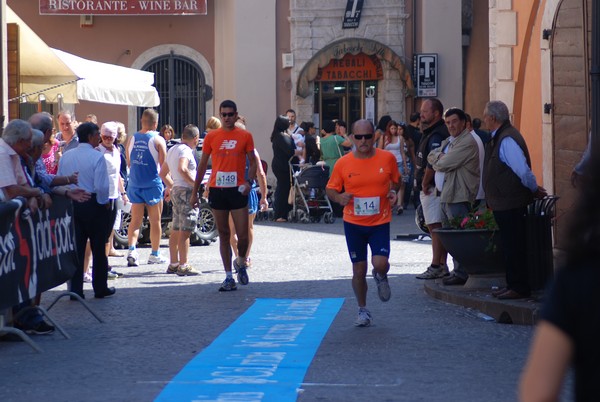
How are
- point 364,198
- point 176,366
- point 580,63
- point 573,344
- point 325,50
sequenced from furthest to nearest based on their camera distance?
1. point 325,50
2. point 580,63
3. point 364,198
4. point 176,366
5. point 573,344

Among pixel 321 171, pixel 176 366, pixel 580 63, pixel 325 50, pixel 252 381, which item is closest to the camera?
pixel 252 381

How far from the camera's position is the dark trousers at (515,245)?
10969 mm

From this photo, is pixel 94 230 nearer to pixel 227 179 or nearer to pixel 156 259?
pixel 227 179

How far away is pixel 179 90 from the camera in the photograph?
34.2m

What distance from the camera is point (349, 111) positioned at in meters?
32.8

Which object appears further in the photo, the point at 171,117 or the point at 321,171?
the point at 171,117

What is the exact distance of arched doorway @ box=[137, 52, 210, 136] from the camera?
3406cm

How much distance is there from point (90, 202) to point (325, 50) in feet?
67.3

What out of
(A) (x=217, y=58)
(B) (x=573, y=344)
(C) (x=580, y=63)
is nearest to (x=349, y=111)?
(A) (x=217, y=58)

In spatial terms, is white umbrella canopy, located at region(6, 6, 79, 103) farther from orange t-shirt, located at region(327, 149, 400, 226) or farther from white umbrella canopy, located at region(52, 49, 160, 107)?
orange t-shirt, located at region(327, 149, 400, 226)

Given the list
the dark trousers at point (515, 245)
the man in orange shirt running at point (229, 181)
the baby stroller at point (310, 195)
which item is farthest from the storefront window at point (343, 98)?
the dark trousers at point (515, 245)

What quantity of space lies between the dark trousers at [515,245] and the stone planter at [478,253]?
1.70 feet

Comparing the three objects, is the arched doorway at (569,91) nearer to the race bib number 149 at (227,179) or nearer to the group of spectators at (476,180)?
the group of spectators at (476,180)

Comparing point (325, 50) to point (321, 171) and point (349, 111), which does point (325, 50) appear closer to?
point (349, 111)
